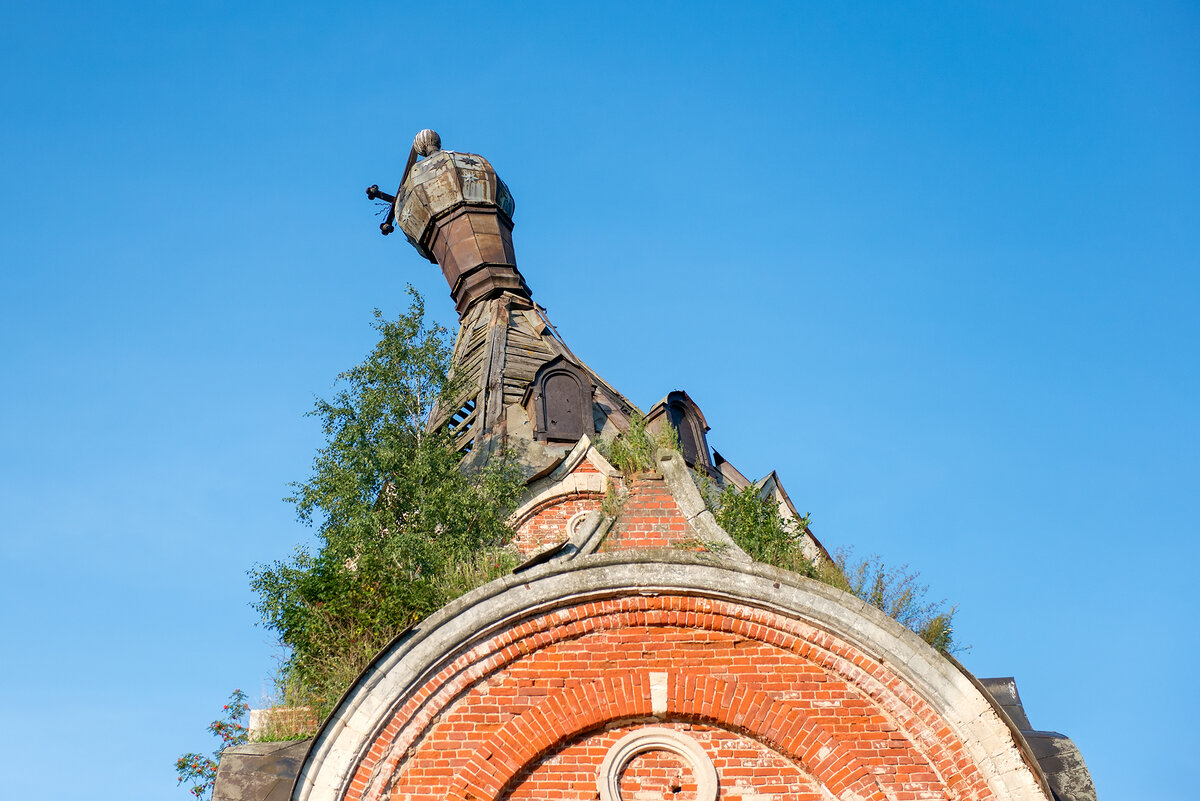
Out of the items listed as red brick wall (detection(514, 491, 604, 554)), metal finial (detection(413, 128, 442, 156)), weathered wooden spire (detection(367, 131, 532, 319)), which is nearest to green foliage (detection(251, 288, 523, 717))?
red brick wall (detection(514, 491, 604, 554))

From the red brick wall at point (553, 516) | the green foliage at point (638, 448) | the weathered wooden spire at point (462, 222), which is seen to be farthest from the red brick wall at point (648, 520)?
the weathered wooden spire at point (462, 222)

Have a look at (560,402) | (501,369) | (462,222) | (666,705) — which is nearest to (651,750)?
(666,705)

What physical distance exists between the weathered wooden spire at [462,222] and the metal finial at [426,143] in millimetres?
104

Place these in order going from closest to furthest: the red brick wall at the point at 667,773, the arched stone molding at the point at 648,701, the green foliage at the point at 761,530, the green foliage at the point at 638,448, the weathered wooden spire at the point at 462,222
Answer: the arched stone molding at the point at 648,701 → the red brick wall at the point at 667,773 → the green foliage at the point at 761,530 → the green foliage at the point at 638,448 → the weathered wooden spire at the point at 462,222

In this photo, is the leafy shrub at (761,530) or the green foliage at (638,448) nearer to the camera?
the leafy shrub at (761,530)

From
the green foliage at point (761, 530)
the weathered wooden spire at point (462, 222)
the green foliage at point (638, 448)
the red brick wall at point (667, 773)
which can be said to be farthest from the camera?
the weathered wooden spire at point (462, 222)

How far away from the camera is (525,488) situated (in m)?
17.0

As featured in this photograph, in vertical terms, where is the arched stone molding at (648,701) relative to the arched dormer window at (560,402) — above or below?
below

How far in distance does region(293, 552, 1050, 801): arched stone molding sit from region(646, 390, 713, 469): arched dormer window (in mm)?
8490

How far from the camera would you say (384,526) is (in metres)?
14.0

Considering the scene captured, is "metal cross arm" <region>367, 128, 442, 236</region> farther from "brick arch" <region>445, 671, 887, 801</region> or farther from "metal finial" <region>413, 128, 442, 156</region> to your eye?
"brick arch" <region>445, 671, 887, 801</region>

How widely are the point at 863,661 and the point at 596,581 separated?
2051 millimetres

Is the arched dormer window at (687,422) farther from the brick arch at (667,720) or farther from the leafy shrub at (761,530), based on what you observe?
the brick arch at (667,720)

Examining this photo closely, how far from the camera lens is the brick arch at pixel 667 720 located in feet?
29.7
